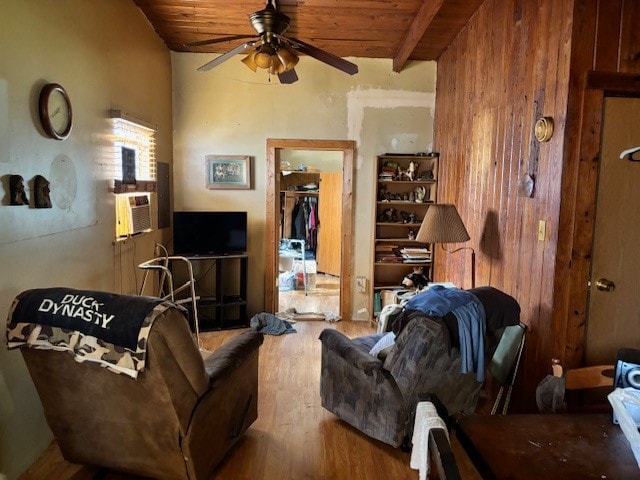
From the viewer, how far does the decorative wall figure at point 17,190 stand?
2.09 metres

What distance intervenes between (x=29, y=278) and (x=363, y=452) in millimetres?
2011

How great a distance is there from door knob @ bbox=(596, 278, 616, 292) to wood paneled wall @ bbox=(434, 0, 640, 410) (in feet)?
0.30

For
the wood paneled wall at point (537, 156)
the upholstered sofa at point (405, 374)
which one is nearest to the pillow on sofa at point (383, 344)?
the upholstered sofa at point (405, 374)

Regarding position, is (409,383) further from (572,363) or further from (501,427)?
(572,363)

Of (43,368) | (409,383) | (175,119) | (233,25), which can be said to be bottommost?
(409,383)

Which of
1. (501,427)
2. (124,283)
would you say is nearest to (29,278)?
(124,283)

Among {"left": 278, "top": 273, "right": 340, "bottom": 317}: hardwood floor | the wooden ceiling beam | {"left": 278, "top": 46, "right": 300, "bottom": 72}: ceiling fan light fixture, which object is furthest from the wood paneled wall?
{"left": 278, "top": 273, "right": 340, "bottom": 317}: hardwood floor

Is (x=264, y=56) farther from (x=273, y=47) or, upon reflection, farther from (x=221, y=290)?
(x=221, y=290)

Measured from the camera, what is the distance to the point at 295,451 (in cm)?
252

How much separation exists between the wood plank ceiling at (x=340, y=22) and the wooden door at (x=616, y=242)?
1577mm

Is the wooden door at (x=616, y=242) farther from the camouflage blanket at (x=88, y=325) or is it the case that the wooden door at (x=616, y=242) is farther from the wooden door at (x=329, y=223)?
the wooden door at (x=329, y=223)

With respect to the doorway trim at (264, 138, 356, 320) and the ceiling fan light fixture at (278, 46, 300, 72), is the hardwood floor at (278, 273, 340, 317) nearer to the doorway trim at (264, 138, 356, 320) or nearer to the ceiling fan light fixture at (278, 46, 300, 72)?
the doorway trim at (264, 138, 356, 320)

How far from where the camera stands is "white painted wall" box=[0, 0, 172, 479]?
209 cm

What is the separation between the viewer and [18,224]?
2.14 meters
